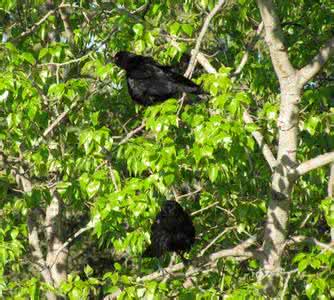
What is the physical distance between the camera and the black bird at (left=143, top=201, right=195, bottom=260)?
18.0ft

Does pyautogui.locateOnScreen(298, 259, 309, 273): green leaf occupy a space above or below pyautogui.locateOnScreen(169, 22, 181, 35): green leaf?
below

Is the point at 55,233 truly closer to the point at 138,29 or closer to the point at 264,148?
the point at 264,148

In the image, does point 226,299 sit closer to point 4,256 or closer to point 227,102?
point 227,102

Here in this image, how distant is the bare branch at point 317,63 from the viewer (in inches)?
202

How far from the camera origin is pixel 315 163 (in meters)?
5.10

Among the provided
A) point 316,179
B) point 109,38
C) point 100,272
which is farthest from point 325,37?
point 100,272

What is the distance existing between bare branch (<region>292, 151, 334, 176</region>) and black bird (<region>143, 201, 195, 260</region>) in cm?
104

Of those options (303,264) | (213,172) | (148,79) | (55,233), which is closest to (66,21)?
(148,79)

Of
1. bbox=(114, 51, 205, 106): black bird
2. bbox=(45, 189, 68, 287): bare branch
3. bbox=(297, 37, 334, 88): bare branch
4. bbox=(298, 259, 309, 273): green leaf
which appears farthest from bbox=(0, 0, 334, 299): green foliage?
bbox=(45, 189, 68, 287): bare branch

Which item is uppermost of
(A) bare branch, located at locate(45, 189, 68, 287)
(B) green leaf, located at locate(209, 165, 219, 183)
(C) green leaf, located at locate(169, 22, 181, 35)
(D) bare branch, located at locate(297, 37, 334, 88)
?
(C) green leaf, located at locate(169, 22, 181, 35)

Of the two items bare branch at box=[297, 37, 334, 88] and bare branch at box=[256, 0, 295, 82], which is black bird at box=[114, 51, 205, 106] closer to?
bare branch at box=[256, 0, 295, 82]

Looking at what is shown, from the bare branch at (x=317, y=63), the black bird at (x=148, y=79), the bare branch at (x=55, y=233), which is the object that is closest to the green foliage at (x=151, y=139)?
the black bird at (x=148, y=79)

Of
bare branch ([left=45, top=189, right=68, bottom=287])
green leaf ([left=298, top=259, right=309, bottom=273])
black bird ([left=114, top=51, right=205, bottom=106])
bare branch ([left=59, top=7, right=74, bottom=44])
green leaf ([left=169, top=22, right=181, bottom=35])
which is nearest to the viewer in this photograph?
green leaf ([left=298, top=259, right=309, bottom=273])

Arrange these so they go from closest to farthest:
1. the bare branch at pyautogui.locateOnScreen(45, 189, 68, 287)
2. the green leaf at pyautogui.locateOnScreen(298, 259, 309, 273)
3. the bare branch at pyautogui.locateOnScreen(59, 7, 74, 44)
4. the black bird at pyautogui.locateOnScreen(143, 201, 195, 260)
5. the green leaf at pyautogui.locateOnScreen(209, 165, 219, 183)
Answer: the green leaf at pyautogui.locateOnScreen(209, 165, 219, 183) < the green leaf at pyautogui.locateOnScreen(298, 259, 309, 273) < the black bird at pyautogui.locateOnScreen(143, 201, 195, 260) < the bare branch at pyautogui.locateOnScreen(59, 7, 74, 44) < the bare branch at pyautogui.locateOnScreen(45, 189, 68, 287)
